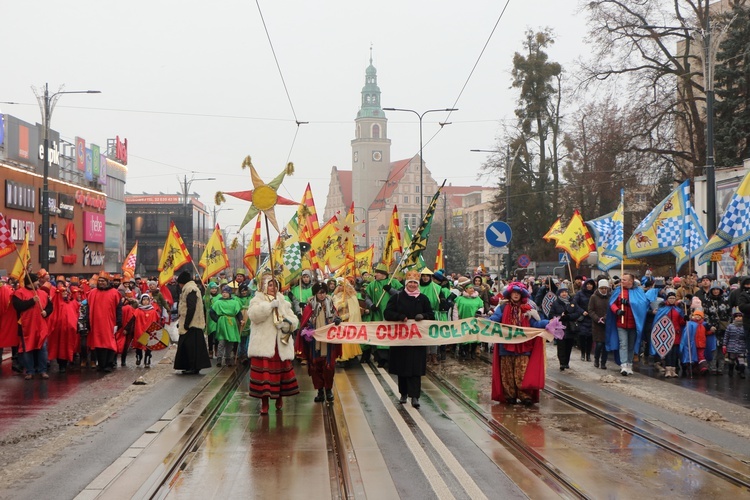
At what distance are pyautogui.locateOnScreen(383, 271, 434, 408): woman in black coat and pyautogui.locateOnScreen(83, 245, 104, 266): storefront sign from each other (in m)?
51.4

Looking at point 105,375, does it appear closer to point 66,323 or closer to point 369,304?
point 66,323

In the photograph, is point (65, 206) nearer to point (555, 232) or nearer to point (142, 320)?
point (555, 232)

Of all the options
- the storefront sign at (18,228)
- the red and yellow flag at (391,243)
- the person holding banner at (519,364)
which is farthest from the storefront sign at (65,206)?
A: the person holding banner at (519,364)

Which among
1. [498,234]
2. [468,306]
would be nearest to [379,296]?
[468,306]

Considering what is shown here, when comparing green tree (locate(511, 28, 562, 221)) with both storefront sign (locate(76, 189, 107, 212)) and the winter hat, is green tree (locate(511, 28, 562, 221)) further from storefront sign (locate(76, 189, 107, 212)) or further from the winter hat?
the winter hat

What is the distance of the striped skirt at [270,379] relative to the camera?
1070 centimetres

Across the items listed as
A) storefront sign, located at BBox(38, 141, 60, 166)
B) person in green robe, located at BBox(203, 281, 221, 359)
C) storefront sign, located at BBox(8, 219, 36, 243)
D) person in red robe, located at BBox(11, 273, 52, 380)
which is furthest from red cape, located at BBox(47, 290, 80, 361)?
storefront sign, located at BBox(38, 141, 60, 166)

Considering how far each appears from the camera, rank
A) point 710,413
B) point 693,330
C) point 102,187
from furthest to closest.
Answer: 1. point 102,187
2. point 693,330
3. point 710,413

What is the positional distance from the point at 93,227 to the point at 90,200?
1.85 metres

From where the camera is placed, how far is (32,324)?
48.3 ft

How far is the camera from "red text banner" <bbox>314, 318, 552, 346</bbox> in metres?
11.4

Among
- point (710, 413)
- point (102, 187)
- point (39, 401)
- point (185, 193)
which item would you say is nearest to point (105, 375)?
point (39, 401)

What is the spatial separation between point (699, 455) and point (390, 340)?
4.32 m

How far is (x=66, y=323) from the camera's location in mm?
15844
